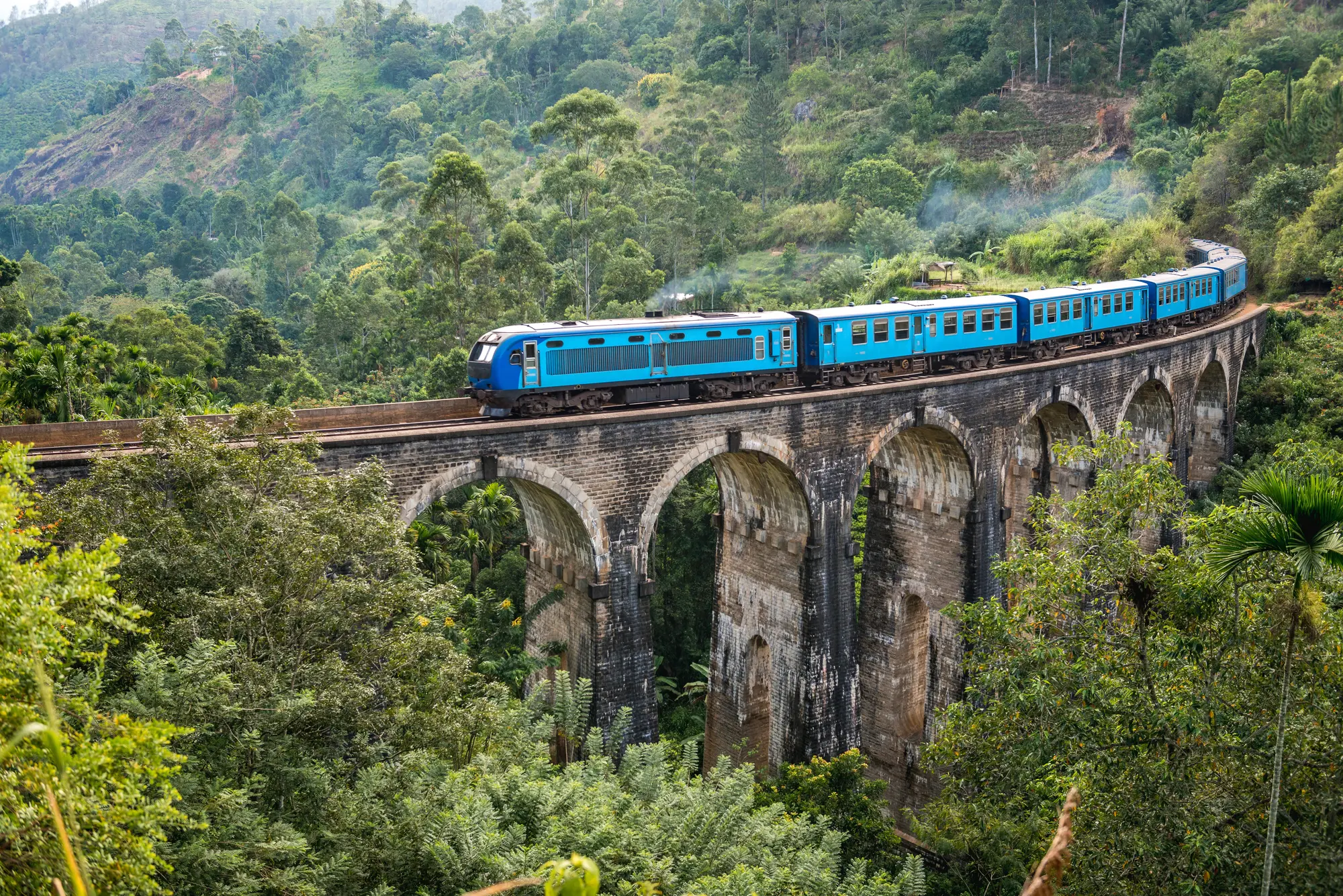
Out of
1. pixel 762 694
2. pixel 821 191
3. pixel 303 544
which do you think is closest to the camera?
pixel 303 544

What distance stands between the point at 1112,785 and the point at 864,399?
526 inches

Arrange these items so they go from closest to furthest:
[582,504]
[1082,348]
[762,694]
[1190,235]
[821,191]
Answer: [582,504]
[762,694]
[1082,348]
[1190,235]
[821,191]

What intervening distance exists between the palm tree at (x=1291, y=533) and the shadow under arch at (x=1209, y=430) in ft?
112

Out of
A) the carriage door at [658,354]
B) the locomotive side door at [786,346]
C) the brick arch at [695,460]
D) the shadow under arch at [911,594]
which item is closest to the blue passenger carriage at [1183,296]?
the shadow under arch at [911,594]

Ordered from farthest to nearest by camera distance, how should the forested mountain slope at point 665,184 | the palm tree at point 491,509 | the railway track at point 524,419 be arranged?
the forested mountain slope at point 665,184, the palm tree at point 491,509, the railway track at point 524,419

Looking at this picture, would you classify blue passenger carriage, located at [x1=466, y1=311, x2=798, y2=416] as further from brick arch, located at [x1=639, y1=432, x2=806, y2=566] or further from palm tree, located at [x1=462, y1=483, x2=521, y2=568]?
palm tree, located at [x1=462, y1=483, x2=521, y2=568]

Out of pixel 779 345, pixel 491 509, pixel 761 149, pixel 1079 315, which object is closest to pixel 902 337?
pixel 779 345

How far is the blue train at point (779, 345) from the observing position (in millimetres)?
20297

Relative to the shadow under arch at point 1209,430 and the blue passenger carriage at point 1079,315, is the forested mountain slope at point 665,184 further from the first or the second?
the blue passenger carriage at point 1079,315

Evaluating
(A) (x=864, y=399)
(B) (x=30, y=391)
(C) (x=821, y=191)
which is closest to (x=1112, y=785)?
(A) (x=864, y=399)

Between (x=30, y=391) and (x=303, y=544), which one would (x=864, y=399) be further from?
(x=30, y=391)

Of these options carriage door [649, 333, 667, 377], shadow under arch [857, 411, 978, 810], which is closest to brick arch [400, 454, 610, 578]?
carriage door [649, 333, 667, 377]

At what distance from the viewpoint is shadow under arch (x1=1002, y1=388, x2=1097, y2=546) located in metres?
31.0

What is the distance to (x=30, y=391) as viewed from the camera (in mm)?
23469
